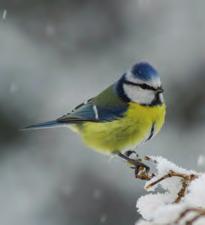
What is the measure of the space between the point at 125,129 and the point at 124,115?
0.10 m

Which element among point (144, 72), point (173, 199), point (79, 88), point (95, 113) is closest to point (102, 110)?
point (95, 113)

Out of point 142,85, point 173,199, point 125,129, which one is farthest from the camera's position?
point 125,129

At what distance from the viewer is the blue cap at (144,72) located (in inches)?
105

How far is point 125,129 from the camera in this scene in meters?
3.03

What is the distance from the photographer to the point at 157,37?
32.9 feet

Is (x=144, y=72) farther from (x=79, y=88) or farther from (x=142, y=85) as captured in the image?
(x=79, y=88)

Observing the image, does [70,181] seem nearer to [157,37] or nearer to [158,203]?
[157,37]

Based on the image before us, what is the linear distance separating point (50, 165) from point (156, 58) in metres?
2.11

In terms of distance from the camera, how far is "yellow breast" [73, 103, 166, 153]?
2904 mm

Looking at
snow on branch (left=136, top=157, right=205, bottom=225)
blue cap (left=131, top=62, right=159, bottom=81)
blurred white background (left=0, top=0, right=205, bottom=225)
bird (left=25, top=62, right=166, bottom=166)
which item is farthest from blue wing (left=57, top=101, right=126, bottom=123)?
blurred white background (left=0, top=0, right=205, bottom=225)

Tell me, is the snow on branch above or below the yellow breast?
below

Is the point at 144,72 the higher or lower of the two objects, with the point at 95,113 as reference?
lower

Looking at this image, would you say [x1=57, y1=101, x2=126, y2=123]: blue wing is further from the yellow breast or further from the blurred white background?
the blurred white background

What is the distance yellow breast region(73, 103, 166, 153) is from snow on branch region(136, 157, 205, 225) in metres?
1.60
